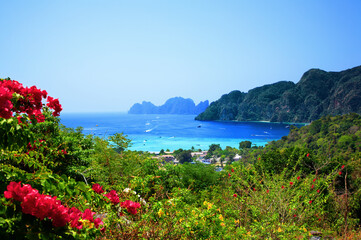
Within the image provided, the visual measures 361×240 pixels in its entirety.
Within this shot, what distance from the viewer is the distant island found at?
90.4 metres

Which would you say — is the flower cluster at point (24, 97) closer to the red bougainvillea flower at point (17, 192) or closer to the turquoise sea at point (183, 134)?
the red bougainvillea flower at point (17, 192)

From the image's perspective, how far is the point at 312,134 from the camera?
38.7m

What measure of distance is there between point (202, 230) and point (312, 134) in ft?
140

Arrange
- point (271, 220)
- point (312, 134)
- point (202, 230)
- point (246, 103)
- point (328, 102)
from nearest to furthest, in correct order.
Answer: point (202, 230) < point (271, 220) < point (312, 134) < point (328, 102) < point (246, 103)

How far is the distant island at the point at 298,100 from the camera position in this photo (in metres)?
90.4

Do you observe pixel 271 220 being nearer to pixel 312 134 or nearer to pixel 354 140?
pixel 354 140

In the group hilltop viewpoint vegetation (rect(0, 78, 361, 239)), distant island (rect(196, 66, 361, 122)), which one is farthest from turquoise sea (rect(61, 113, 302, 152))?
hilltop viewpoint vegetation (rect(0, 78, 361, 239))

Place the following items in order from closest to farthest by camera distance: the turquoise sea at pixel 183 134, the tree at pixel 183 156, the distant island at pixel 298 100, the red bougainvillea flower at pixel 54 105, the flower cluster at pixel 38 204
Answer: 1. the flower cluster at pixel 38 204
2. the red bougainvillea flower at pixel 54 105
3. the tree at pixel 183 156
4. the turquoise sea at pixel 183 134
5. the distant island at pixel 298 100

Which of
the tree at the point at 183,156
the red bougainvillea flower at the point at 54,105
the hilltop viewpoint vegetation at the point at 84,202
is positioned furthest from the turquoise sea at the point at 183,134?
the red bougainvillea flower at the point at 54,105

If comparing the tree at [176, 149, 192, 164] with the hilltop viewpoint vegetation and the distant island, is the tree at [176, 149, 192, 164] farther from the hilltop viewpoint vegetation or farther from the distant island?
the distant island

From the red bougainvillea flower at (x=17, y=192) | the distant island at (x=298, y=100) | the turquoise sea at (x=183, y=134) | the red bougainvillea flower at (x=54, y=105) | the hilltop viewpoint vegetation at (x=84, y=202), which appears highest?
the distant island at (x=298, y=100)

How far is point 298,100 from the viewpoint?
107m

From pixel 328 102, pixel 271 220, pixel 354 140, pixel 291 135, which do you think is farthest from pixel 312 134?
pixel 328 102

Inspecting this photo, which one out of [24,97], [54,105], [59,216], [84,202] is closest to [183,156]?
[54,105]
